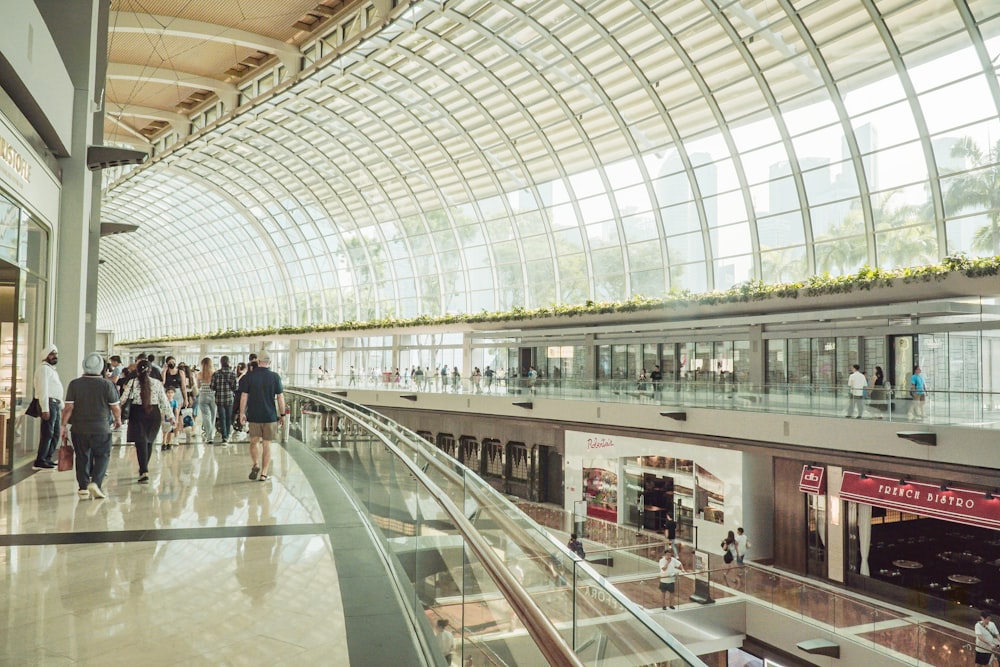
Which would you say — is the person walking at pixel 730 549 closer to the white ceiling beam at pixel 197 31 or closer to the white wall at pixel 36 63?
the white wall at pixel 36 63

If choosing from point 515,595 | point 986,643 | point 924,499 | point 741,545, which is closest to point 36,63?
point 515,595

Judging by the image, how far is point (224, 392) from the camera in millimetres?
13711

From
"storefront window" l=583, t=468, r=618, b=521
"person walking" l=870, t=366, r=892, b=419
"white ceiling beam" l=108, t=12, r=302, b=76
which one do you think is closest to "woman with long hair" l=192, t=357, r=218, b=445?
"person walking" l=870, t=366, r=892, b=419

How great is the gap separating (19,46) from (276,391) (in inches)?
194

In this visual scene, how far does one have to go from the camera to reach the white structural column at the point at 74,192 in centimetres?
1238

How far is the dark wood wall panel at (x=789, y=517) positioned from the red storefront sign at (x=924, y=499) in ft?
6.09

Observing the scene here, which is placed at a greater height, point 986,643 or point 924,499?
point 924,499

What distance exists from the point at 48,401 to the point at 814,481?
55.8ft

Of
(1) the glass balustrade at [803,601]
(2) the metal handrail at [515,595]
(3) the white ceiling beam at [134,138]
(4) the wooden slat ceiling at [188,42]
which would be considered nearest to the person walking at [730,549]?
(1) the glass balustrade at [803,601]

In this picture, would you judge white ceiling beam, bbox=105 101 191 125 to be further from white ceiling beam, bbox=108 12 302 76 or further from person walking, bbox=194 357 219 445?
person walking, bbox=194 357 219 445

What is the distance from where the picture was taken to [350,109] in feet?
110

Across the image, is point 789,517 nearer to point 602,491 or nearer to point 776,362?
point 776,362

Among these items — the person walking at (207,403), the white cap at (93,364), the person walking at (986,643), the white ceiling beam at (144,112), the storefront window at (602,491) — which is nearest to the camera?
the white cap at (93,364)

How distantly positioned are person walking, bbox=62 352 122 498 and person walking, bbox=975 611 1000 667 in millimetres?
13630
